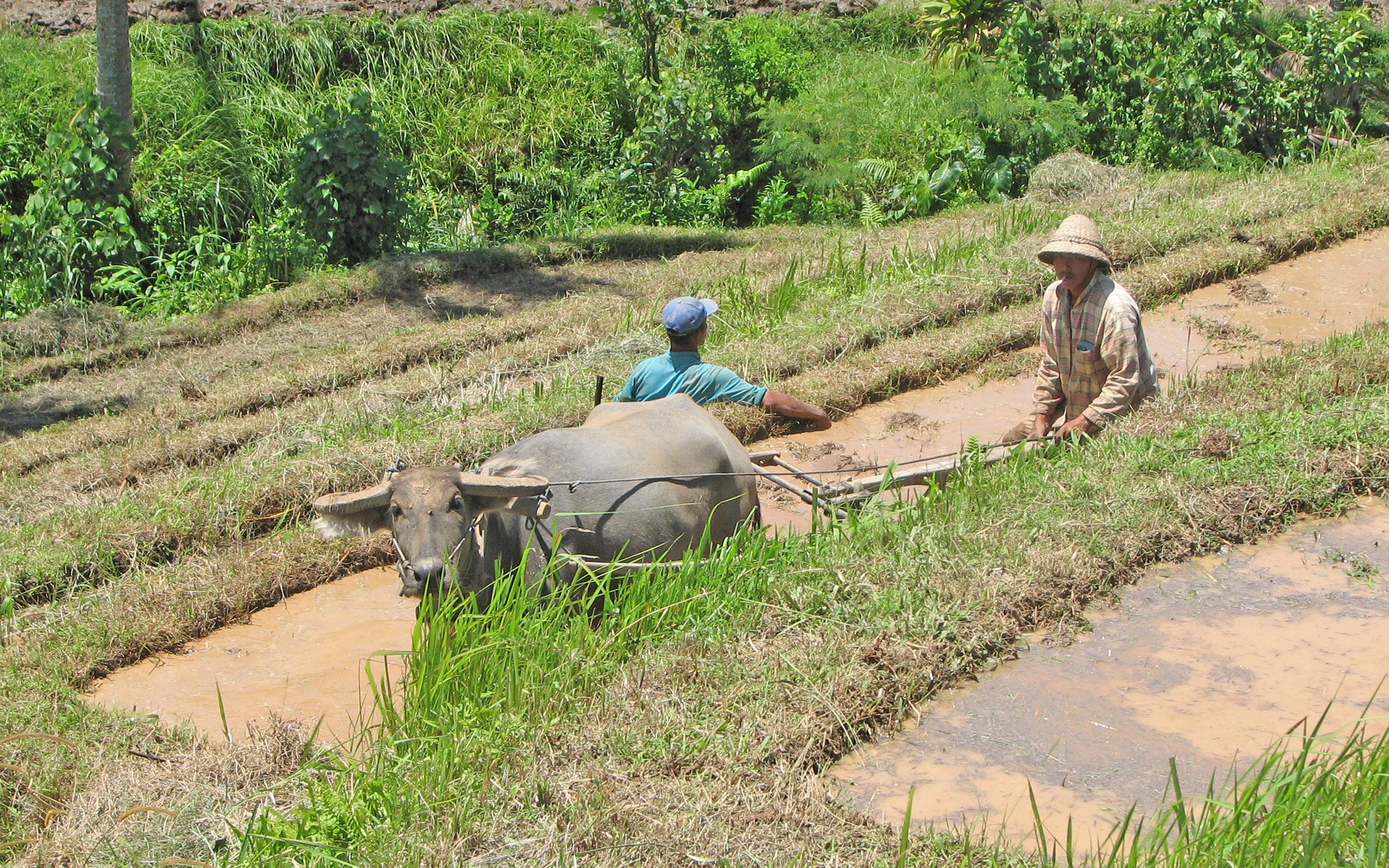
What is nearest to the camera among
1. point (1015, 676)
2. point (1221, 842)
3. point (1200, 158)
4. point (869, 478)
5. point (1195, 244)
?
point (1221, 842)

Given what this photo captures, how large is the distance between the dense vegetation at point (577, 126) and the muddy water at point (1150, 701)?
744 centimetres

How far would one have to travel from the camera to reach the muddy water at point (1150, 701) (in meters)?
3.44

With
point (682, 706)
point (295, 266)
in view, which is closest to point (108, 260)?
point (295, 266)

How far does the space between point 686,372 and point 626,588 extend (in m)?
1.43

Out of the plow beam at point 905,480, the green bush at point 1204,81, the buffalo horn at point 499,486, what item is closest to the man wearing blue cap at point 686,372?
the plow beam at point 905,480

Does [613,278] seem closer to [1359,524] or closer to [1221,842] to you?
[1359,524]

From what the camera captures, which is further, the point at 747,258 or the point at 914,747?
the point at 747,258

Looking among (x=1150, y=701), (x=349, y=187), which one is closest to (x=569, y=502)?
(x=1150, y=701)

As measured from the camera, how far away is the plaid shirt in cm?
555

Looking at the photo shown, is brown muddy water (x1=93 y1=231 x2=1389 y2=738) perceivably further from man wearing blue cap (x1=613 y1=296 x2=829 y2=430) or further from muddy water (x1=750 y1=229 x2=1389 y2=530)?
man wearing blue cap (x1=613 y1=296 x2=829 y2=430)

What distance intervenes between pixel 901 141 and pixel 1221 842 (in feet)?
33.9

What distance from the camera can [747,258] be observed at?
10117 millimetres

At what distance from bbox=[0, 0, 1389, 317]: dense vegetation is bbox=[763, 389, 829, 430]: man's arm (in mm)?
5260

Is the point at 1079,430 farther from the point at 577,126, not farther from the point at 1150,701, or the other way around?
the point at 577,126
